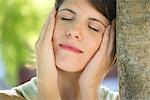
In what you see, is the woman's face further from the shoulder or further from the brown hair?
the shoulder

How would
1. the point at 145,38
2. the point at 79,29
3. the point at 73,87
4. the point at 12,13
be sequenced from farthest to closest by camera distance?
the point at 12,13
the point at 73,87
the point at 79,29
the point at 145,38

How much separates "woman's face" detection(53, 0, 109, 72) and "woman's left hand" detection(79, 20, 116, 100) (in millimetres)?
26

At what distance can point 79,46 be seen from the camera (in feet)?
6.14

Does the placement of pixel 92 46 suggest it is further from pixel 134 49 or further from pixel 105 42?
pixel 134 49

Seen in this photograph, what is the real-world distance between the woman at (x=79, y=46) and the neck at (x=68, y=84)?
0.03 m

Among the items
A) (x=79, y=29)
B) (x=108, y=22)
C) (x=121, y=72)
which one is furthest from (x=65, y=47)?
(x=121, y=72)

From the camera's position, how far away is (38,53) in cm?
191

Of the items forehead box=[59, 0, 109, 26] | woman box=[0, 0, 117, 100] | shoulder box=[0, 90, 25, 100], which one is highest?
forehead box=[59, 0, 109, 26]

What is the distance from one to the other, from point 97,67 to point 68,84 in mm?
205

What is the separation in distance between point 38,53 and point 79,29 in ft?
0.66

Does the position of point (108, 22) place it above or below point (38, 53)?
above

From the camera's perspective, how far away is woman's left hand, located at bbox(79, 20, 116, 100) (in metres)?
1.87

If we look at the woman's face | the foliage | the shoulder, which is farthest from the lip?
the foliage

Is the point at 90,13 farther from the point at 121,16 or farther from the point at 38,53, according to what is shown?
the point at 121,16
